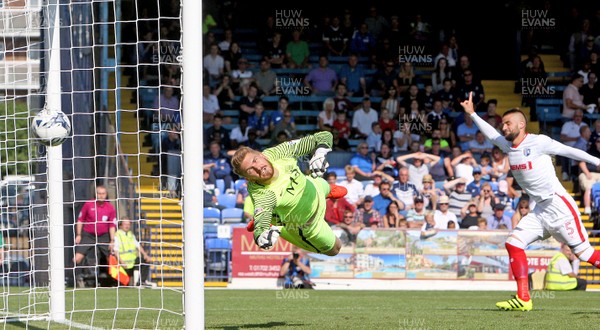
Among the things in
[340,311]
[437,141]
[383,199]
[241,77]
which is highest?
[241,77]

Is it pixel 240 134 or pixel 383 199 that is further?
pixel 240 134

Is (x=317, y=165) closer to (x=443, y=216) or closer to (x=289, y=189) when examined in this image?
(x=289, y=189)

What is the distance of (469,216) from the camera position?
19484 millimetres

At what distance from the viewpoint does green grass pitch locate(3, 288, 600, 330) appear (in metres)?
9.62

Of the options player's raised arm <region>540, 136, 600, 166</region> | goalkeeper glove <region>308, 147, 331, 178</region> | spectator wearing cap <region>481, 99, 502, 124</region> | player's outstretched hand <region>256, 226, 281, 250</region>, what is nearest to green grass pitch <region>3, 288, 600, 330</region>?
player's outstretched hand <region>256, 226, 281, 250</region>

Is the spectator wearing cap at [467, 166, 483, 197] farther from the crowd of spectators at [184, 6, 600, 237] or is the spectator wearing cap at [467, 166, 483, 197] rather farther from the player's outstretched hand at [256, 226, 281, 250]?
the player's outstretched hand at [256, 226, 281, 250]

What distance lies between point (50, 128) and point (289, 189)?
2294mm

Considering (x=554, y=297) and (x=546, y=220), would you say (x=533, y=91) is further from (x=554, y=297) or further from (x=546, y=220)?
(x=546, y=220)

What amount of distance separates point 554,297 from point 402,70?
907cm

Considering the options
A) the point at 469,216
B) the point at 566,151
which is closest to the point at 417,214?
the point at 469,216

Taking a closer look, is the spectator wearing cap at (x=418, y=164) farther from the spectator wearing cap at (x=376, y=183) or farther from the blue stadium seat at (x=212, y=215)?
the blue stadium seat at (x=212, y=215)

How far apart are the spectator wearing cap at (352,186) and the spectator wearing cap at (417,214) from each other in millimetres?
1066

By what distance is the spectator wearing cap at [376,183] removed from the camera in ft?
66.1

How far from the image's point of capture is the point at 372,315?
10.9m
